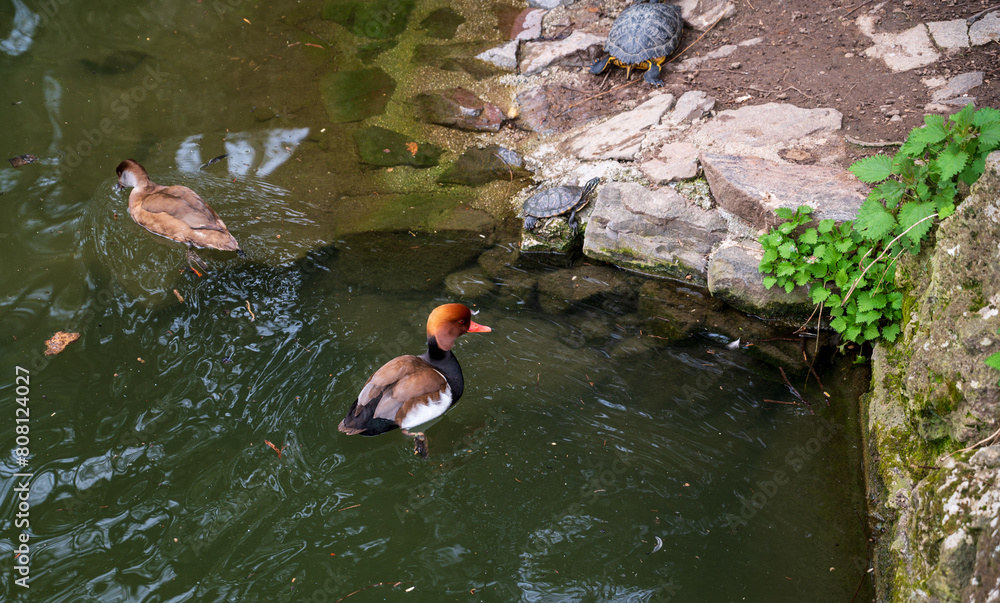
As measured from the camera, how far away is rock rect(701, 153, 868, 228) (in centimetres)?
418

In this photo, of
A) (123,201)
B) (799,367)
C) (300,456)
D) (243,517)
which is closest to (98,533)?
(243,517)

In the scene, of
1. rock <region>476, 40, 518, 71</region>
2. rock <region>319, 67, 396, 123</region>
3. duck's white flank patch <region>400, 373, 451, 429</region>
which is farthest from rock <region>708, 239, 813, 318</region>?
rock <region>319, 67, 396, 123</region>

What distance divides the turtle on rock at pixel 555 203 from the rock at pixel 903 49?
311 cm

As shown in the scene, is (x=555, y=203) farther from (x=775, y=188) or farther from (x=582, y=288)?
(x=775, y=188)

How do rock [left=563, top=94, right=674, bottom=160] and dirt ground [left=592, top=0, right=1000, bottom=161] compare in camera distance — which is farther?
rock [left=563, top=94, right=674, bottom=160]

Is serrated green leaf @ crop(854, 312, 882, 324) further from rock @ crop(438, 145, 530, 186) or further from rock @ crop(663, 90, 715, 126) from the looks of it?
rock @ crop(438, 145, 530, 186)

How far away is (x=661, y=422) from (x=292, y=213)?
3.71 metres

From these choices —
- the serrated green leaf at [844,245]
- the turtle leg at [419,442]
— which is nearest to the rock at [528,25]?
the serrated green leaf at [844,245]

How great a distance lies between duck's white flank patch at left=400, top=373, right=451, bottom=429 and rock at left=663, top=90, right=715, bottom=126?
11.8ft

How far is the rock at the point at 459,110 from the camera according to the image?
613 cm

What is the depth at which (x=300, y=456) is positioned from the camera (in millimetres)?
3416

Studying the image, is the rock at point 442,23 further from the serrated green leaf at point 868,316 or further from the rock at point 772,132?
the serrated green leaf at point 868,316

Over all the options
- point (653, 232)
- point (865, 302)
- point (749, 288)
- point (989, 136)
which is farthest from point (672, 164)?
point (989, 136)

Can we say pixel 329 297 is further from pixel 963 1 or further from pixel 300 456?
pixel 963 1
